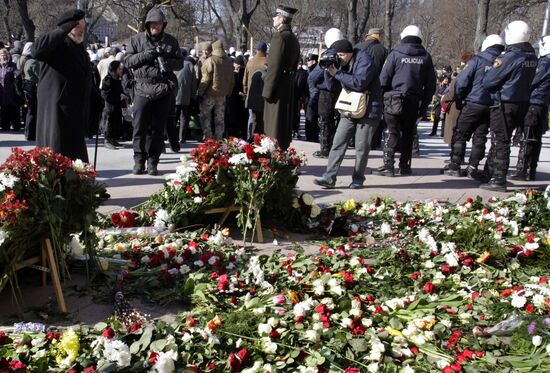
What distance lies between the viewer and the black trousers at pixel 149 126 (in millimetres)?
8289

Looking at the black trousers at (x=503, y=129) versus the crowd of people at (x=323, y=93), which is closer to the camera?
the crowd of people at (x=323, y=93)

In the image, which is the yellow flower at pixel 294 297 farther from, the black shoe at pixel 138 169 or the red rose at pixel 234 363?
the black shoe at pixel 138 169

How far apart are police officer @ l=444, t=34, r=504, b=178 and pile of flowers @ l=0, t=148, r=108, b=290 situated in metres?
6.39

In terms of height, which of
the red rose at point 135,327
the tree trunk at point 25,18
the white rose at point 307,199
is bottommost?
the red rose at point 135,327

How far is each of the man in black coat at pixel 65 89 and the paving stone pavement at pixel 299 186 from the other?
0.63m

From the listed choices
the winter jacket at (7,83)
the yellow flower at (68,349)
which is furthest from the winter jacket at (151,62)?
the winter jacket at (7,83)

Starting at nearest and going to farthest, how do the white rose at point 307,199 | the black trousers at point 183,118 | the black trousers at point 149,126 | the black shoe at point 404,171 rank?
the white rose at point 307,199, the black trousers at point 149,126, the black shoe at point 404,171, the black trousers at point 183,118

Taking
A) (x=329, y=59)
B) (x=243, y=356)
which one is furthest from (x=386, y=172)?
(x=243, y=356)

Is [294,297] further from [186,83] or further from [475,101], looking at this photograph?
[186,83]

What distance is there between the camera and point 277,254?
522cm

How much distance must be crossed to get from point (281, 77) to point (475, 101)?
2.86 metres

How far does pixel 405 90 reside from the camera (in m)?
9.05

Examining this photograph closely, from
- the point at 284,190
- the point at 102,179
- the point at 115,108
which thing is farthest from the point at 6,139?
the point at 284,190

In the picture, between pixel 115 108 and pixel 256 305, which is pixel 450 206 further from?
pixel 115 108
